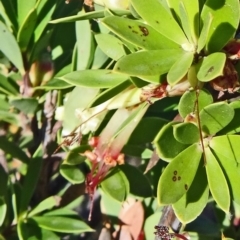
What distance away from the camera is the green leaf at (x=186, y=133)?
623 millimetres

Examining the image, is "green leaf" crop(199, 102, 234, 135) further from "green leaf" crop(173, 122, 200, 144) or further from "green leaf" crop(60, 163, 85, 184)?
"green leaf" crop(60, 163, 85, 184)

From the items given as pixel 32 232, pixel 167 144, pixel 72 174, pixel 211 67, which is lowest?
pixel 32 232

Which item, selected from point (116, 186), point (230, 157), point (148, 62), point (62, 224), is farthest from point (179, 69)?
point (62, 224)

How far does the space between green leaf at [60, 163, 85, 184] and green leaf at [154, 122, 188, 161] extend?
212 millimetres

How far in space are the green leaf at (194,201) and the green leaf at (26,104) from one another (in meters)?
0.31

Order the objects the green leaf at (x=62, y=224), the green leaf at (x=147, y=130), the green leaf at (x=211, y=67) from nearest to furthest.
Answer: the green leaf at (x=211, y=67), the green leaf at (x=147, y=130), the green leaf at (x=62, y=224)

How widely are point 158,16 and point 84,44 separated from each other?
22cm

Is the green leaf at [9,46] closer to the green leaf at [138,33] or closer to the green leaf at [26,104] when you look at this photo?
the green leaf at [26,104]

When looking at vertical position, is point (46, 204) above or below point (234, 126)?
below

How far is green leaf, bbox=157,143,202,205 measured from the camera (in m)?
0.64

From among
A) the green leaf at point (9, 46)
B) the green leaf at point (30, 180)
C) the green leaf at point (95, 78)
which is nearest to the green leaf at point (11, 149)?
the green leaf at point (30, 180)

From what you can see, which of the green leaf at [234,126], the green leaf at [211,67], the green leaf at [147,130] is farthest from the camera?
the green leaf at [147,130]

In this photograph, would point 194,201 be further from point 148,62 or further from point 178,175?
point 148,62

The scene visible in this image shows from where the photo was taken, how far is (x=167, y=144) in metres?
0.65
